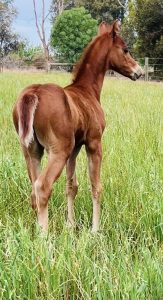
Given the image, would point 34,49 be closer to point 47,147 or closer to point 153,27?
point 153,27

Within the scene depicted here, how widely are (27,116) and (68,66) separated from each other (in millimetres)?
34769

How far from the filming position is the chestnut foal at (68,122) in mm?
3014

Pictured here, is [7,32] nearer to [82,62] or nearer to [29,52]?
[29,52]

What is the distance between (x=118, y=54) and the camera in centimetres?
412

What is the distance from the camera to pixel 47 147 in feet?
10.2

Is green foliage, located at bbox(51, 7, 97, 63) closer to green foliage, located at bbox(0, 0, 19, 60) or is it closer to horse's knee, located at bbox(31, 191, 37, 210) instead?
green foliage, located at bbox(0, 0, 19, 60)

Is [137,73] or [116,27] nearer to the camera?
[116,27]

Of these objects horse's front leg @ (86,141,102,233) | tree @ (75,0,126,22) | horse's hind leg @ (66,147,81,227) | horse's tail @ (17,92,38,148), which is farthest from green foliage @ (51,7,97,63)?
horse's tail @ (17,92,38,148)

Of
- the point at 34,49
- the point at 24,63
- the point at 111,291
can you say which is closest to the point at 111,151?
the point at 111,291

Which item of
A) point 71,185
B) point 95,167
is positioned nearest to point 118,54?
point 95,167

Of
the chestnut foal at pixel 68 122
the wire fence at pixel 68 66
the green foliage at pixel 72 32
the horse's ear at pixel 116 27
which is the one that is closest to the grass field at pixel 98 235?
the chestnut foal at pixel 68 122

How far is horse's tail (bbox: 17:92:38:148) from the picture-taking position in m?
2.94

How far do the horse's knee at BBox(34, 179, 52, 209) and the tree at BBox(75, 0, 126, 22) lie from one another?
43431 mm

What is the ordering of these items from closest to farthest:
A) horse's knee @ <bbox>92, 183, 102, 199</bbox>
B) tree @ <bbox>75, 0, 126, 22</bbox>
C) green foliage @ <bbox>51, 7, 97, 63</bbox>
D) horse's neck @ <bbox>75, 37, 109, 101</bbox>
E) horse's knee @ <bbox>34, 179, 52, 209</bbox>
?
horse's knee @ <bbox>34, 179, 52, 209</bbox>
horse's knee @ <bbox>92, 183, 102, 199</bbox>
horse's neck @ <bbox>75, 37, 109, 101</bbox>
green foliage @ <bbox>51, 7, 97, 63</bbox>
tree @ <bbox>75, 0, 126, 22</bbox>
